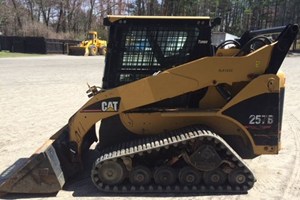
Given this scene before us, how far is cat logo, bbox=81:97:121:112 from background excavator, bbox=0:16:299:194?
0.01 m

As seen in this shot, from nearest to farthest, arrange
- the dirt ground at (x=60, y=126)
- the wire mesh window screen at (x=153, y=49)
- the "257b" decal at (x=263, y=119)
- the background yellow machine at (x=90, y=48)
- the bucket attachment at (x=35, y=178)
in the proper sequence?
1. the bucket attachment at (x=35, y=178)
2. the dirt ground at (x=60, y=126)
3. the "257b" decal at (x=263, y=119)
4. the wire mesh window screen at (x=153, y=49)
5. the background yellow machine at (x=90, y=48)

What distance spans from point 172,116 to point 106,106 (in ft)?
2.92

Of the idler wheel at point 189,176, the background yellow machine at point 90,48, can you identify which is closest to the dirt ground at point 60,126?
the idler wheel at point 189,176

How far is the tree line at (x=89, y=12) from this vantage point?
63.4m

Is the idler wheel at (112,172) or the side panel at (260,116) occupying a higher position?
the side panel at (260,116)

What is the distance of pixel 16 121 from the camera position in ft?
30.1

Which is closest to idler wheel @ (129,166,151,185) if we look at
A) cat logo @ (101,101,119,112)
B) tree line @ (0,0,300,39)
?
cat logo @ (101,101,119,112)

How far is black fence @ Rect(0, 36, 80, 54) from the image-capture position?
45375 millimetres

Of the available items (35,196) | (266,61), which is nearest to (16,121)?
(35,196)

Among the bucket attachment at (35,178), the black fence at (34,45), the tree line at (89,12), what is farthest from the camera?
the tree line at (89,12)

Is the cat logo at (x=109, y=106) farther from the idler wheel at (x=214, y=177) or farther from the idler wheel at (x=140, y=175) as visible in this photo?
the idler wheel at (x=214, y=177)

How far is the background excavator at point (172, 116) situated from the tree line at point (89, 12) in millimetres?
56219

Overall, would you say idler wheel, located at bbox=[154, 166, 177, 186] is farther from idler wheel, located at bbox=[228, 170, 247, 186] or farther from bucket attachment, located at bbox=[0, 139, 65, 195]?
bucket attachment, located at bbox=[0, 139, 65, 195]

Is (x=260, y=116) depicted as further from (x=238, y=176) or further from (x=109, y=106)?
(x=109, y=106)
